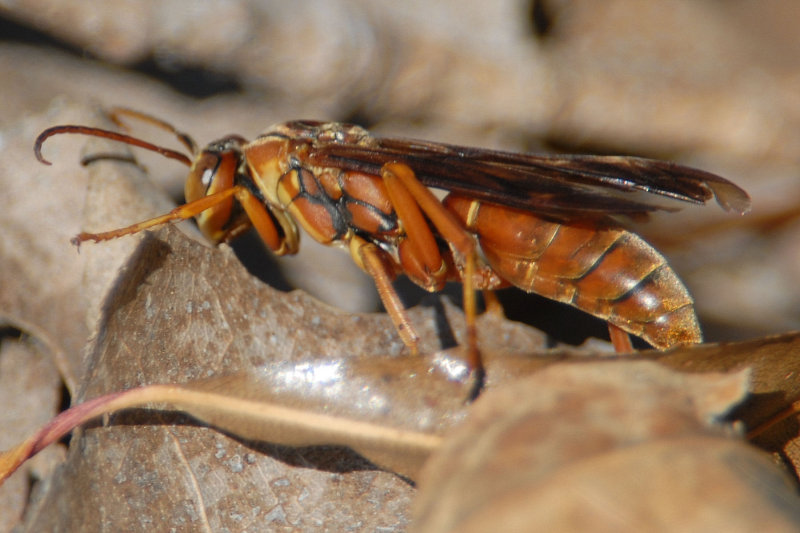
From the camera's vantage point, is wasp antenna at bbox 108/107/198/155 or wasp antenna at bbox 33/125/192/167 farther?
wasp antenna at bbox 108/107/198/155

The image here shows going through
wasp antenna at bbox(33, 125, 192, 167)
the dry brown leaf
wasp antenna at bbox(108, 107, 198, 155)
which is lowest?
the dry brown leaf

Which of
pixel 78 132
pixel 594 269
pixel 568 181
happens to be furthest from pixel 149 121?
pixel 594 269

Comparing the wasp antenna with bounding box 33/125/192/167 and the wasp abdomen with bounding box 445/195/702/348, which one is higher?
the wasp antenna with bounding box 33/125/192/167

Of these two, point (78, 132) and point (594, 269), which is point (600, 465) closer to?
point (594, 269)

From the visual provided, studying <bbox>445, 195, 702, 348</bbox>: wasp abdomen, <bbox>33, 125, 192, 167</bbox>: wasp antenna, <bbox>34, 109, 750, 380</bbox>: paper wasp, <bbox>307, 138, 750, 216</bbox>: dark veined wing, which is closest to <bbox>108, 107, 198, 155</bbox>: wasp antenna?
<bbox>34, 109, 750, 380</bbox>: paper wasp

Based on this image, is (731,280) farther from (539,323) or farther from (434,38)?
(434,38)

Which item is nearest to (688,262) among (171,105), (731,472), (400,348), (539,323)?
(539,323)

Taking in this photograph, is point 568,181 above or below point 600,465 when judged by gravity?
above

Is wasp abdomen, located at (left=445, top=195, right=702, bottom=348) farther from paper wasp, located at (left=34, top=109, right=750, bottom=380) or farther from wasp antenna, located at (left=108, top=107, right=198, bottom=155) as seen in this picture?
wasp antenna, located at (left=108, top=107, right=198, bottom=155)
